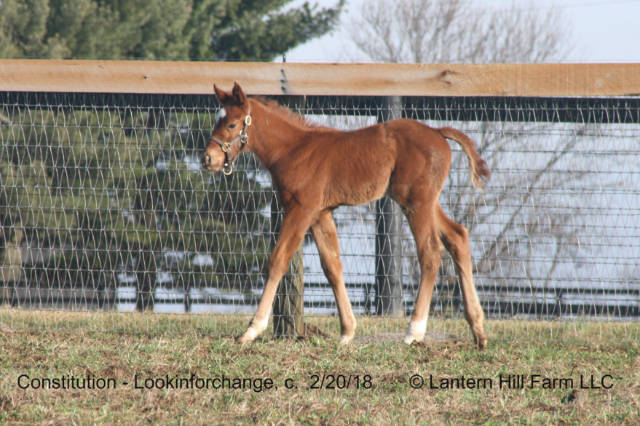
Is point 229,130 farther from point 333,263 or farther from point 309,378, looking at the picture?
point 309,378

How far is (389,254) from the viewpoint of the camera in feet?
19.7

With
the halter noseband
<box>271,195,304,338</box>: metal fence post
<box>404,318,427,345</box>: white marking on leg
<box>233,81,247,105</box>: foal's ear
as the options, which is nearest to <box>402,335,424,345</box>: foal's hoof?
<box>404,318,427,345</box>: white marking on leg

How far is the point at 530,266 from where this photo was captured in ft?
23.9

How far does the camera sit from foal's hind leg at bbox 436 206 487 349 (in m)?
5.13

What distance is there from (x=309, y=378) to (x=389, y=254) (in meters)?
2.10

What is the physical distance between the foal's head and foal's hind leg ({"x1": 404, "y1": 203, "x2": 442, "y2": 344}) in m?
1.33

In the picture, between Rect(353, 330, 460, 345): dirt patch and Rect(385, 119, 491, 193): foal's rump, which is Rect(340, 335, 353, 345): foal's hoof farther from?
Rect(385, 119, 491, 193): foal's rump

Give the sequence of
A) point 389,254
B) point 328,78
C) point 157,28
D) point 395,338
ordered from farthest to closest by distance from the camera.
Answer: point 157,28, point 389,254, point 395,338, point 328,78

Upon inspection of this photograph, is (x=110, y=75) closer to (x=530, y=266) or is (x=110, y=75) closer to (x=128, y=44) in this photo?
(x=530, y=266)

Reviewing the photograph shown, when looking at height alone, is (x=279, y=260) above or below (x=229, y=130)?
below

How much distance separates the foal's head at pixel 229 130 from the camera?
4.98 m

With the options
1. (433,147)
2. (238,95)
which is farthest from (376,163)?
(238,95)

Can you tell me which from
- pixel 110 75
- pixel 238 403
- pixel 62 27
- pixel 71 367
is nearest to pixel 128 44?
pixel 62 27

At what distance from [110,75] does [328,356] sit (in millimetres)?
2777
